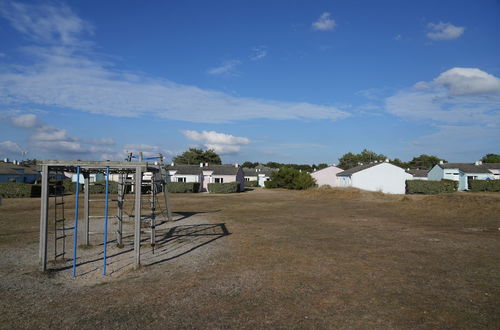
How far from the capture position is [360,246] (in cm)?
1199

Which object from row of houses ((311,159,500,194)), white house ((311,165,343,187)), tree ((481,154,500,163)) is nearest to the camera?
row of houses ((311,159,500,194))

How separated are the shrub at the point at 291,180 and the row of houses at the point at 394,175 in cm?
591

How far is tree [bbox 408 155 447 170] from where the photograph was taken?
107 meters

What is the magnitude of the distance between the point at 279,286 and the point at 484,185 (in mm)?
46030

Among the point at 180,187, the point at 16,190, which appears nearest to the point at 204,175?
the point at 180,187

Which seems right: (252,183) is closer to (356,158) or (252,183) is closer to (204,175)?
(204,175)

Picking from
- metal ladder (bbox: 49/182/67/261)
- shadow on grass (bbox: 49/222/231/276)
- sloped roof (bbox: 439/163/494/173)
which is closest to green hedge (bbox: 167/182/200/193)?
metal ladder (bbox: 49/182/67/261)

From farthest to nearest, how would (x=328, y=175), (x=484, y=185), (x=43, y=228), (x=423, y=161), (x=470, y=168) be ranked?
1. (x=423, y=161)
2. (x=328, y=175)
3. (x=470, y=168)
4. (x=484, y=185)
5. (x=43, y=228)

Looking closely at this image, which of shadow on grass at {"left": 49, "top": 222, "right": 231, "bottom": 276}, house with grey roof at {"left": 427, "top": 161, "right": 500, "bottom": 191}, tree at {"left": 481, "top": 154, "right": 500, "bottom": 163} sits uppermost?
tree at {"left": 481, "top": 154, "right": 500, "bottom": 163}

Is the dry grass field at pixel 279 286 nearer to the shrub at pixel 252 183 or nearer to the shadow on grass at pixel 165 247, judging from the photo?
the shadow on grass at pixel 165 247

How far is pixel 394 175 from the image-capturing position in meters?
44.4

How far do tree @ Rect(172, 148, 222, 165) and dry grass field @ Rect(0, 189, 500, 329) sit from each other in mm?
79423

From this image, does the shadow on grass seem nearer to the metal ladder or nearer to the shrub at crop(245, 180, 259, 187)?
the metal ladder

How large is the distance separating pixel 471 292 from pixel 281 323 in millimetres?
4647
